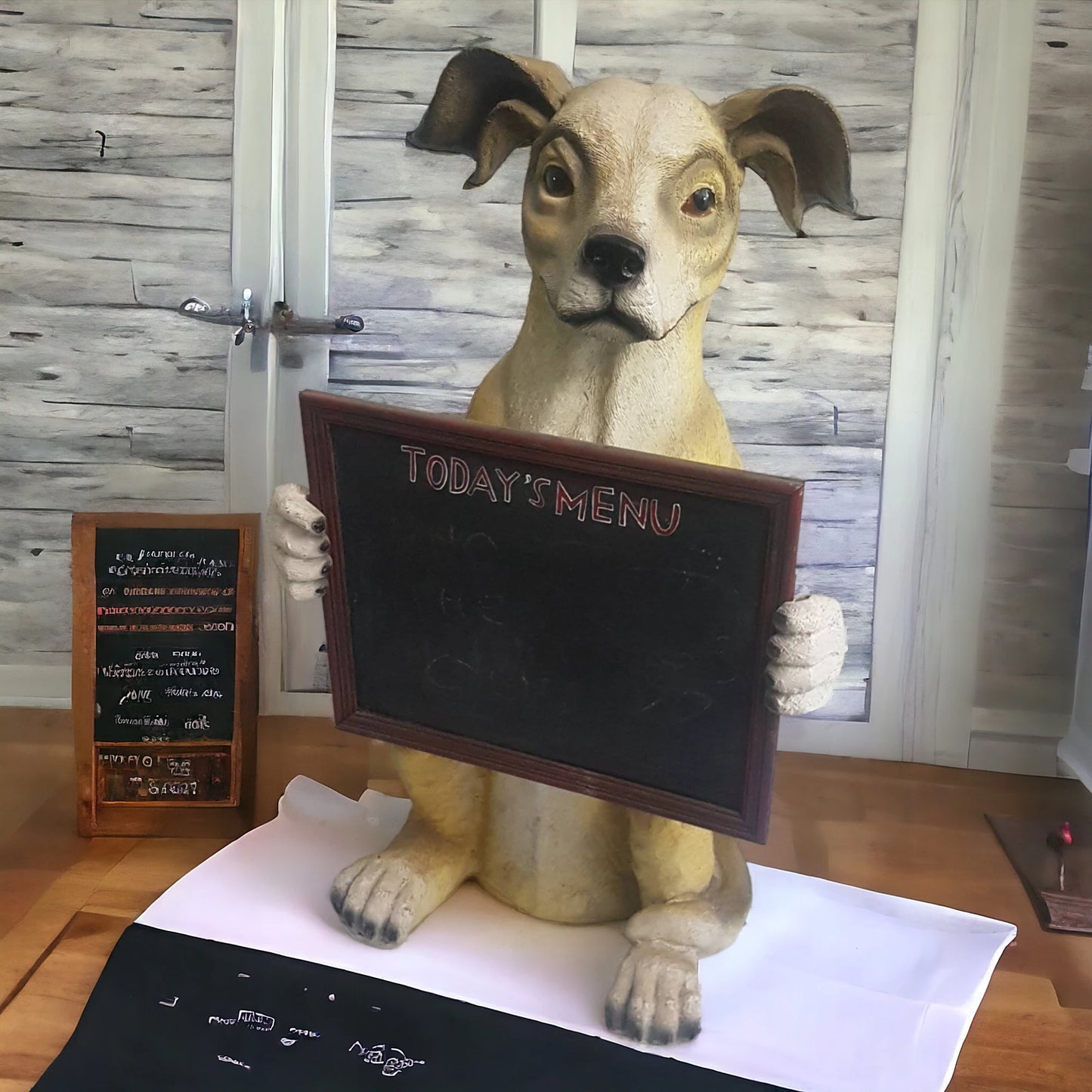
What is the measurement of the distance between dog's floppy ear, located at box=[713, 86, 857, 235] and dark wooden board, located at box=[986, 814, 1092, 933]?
2.39 ft

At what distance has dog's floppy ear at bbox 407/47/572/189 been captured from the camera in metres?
0.89

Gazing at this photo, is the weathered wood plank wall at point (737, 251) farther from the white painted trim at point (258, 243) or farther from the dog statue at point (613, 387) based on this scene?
the dog statue at point (613, 387)

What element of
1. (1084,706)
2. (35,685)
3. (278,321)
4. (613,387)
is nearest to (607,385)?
(613,387)

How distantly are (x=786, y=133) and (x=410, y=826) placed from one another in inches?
28.2

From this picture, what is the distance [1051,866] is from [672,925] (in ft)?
1.76

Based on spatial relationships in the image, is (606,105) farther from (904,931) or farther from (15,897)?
(15,897)

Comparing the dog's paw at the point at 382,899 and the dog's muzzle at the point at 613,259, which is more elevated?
the dog's muzzle at the point at 613,259

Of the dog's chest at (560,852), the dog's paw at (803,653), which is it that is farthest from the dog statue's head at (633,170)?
the dog's chest at (560,852)

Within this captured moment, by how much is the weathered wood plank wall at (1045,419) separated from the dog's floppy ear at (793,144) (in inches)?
23.7

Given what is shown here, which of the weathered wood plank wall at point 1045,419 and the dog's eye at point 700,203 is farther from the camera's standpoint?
the weathered wood plank wall at point 1045,419

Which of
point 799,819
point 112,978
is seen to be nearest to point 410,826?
point 112,978

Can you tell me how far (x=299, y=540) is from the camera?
0.89 meters

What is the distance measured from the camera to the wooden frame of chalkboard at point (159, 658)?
43.9 inches

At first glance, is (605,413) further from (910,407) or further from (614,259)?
(910,407)
